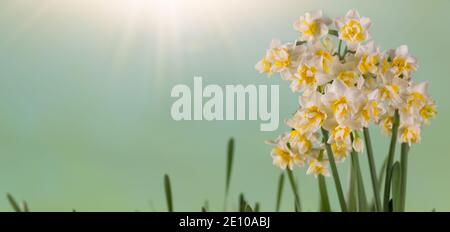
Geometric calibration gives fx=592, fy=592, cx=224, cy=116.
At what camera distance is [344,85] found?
0.98 metres

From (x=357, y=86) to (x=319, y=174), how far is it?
0.21 meters

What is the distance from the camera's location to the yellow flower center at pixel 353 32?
3.39 ft

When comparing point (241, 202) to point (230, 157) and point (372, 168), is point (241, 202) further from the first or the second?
point (372, 168)

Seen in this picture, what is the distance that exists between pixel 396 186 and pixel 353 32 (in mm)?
306

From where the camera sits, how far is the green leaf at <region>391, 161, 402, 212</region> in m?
1.10

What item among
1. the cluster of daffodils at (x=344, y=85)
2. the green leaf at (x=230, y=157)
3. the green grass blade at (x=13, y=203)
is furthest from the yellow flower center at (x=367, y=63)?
the green grass blade at (x=13, y=203)

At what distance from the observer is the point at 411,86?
1.06 m

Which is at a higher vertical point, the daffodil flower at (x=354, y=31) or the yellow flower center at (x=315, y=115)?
the daffodil flower at (x=354, y=31)

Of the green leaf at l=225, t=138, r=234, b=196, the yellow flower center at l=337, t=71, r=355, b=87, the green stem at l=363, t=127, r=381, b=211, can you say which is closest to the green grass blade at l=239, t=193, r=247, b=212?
the green leaf at l=225, t=138, r=234, b=196

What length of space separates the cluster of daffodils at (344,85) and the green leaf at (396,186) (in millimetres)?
58

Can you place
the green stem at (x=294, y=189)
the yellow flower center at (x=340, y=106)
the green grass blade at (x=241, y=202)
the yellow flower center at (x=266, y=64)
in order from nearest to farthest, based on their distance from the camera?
the yellow flower center at (x=340, y=106) → the yellow flower center at (x=266, y=64) → the green stem at (x=294, y=189) → the green grass blade at (x=241, y=202)

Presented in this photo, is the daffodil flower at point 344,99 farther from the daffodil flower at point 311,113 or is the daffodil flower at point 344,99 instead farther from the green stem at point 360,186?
the green stem at point 360,186
